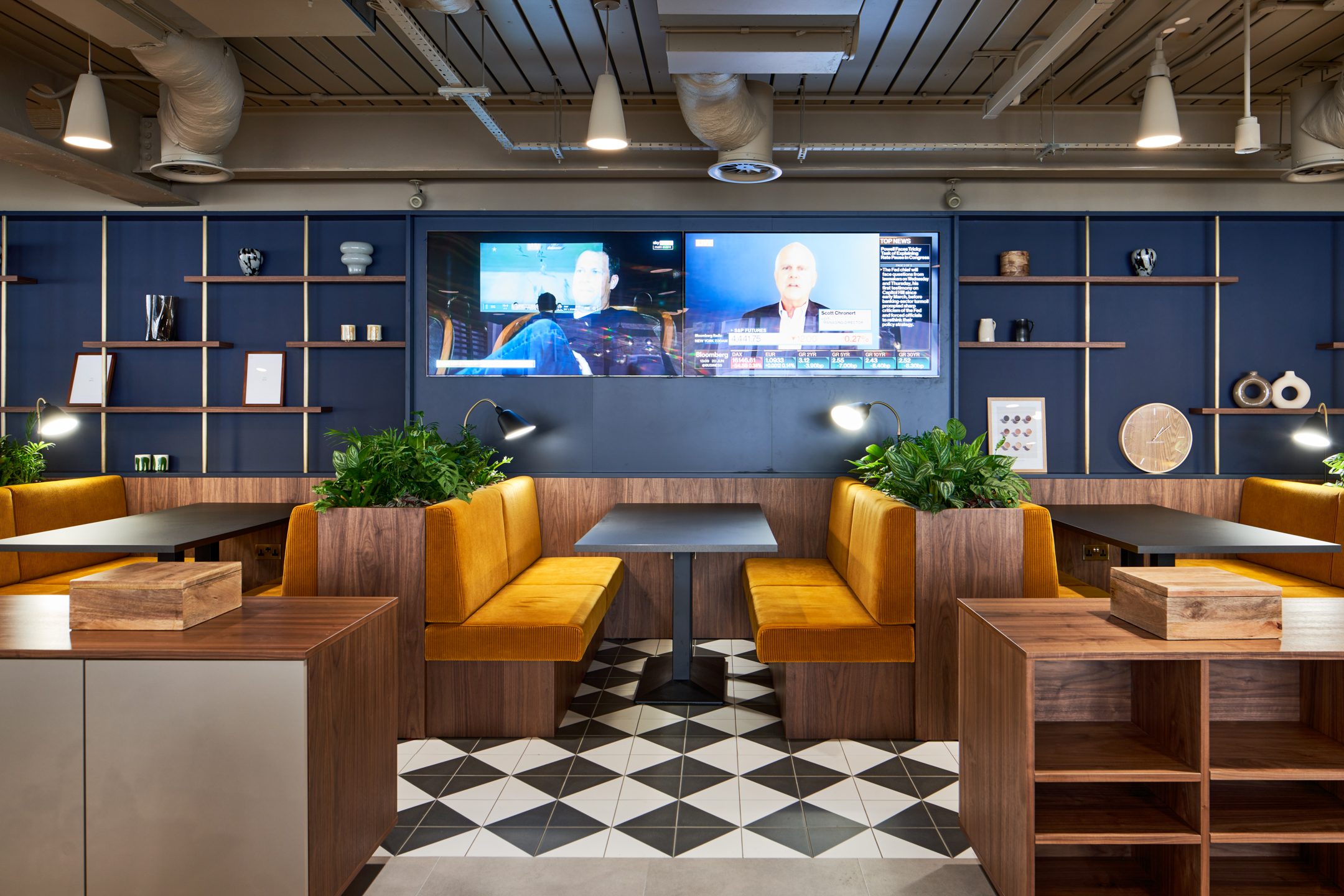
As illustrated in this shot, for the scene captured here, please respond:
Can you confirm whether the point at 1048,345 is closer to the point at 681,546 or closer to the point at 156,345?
the point at 681,546

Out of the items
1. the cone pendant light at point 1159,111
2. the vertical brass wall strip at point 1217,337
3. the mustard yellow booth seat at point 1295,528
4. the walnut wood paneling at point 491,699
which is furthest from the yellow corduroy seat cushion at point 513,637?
the vertical brass wall strip at point 1217,337

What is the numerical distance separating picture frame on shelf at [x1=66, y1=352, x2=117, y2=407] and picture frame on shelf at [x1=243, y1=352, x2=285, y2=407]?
1025 millimetres

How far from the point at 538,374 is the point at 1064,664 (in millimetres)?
3802

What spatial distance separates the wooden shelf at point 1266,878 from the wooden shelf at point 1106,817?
204 mm

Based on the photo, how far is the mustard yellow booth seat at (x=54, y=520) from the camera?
428cm

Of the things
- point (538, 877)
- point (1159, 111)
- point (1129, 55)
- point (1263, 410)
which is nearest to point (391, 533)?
point (538, 877)

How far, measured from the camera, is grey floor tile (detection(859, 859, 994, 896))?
226 centimetres

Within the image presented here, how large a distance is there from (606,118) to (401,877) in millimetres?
3451

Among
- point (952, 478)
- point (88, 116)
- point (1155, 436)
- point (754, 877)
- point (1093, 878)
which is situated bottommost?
point (754, 877)

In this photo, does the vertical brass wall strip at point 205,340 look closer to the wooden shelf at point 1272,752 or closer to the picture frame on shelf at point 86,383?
the picture frame on shelf at point 86,383

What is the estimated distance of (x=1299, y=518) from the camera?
4.62m

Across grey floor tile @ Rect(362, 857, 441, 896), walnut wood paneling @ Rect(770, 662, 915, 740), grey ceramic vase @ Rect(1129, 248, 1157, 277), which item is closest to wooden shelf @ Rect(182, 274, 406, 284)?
walnut wood paneling @ Rect(770, 662, 915, 740)

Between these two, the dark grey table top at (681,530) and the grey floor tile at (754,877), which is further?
the dark grey table top at (681,530)

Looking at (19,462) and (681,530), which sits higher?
(19,462)
